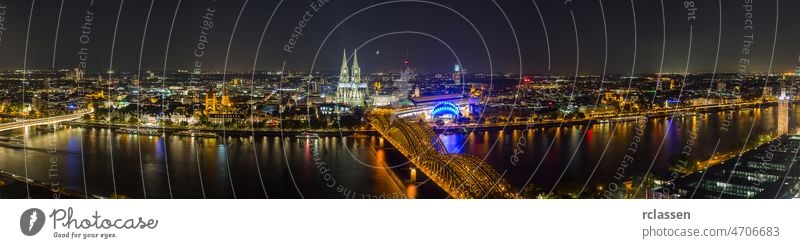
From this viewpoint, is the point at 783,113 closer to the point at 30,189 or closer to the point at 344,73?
the point at 344,73

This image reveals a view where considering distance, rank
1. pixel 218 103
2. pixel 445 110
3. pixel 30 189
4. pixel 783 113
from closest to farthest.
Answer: pixel 30 189 → pixel 218 103 → pixel 783 113 → pixel 445 110

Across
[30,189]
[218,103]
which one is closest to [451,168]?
[30,189]

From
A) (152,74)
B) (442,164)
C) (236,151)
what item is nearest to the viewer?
(442,164)

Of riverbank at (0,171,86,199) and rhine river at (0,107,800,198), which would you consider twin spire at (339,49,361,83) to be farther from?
riverbank at (0,171,86,199)

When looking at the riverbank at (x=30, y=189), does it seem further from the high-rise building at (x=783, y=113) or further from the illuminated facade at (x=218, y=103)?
the high-rise building at (x=783, y=113)

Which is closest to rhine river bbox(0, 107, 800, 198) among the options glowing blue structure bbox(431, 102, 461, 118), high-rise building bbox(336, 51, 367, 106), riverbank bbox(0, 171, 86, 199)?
riverbank bbox(0, 171, 86, 199)
